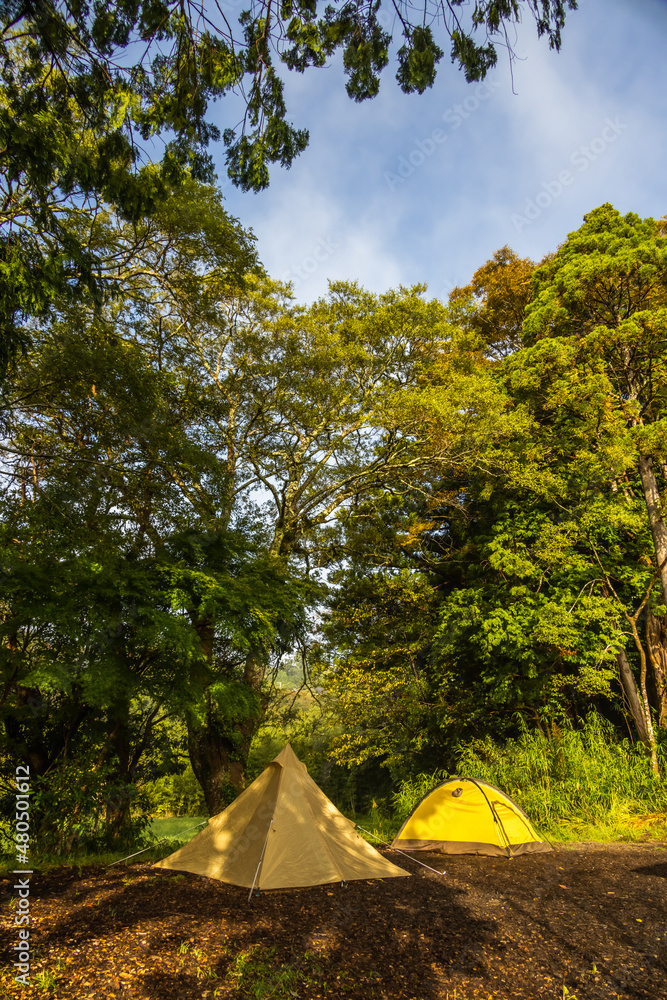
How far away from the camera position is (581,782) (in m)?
8.65

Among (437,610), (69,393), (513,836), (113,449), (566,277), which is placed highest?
(566,277)

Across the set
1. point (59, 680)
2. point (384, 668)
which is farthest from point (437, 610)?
point (59, 680)

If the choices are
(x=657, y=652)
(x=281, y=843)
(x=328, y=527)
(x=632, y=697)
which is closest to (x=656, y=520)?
(x=657, y=652)

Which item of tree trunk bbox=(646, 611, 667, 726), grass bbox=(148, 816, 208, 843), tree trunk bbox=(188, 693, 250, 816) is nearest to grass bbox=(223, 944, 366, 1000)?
grass bbox=(148, 816, 208, 843)

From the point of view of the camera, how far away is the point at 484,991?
3135 millimetres

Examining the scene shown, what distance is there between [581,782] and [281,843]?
6031 millimetres

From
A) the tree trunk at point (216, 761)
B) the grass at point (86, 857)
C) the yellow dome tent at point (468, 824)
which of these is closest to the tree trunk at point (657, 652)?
the yellow dome tent at point (468, 824)

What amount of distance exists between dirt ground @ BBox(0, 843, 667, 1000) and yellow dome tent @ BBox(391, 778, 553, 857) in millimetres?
1409

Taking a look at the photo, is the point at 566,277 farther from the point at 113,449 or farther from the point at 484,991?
the point at 484,991

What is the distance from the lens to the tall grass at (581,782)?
7.78 metres

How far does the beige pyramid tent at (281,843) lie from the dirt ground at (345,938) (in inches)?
6.1

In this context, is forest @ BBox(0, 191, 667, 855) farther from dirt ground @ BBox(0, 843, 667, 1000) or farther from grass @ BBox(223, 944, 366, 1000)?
grass @ BBox(223, 944, 366, 1000)

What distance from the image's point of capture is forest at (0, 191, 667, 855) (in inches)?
263

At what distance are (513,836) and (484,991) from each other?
4.17 meters
